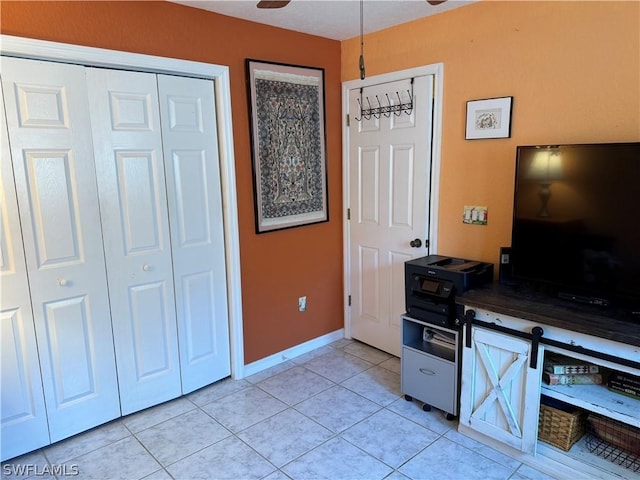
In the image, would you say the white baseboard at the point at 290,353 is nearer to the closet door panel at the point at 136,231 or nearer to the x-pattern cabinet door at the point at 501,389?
the closet door panel at the point at 136,231

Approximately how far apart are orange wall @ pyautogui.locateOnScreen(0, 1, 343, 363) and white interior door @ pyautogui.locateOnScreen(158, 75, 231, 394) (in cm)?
17

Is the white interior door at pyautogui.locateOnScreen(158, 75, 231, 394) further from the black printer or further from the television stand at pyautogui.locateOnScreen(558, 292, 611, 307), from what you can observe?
the television stand at pyautogui.locateOnScreen(558, 292, 611, 307)

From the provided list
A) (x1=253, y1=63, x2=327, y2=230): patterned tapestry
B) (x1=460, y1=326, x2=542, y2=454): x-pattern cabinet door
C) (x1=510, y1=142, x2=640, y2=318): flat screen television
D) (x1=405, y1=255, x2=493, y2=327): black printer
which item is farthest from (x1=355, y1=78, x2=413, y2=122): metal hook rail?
(x1=460, y1=326, x2=542, y2=454): x-pattern cabinet door

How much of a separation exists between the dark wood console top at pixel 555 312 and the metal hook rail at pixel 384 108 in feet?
4.53

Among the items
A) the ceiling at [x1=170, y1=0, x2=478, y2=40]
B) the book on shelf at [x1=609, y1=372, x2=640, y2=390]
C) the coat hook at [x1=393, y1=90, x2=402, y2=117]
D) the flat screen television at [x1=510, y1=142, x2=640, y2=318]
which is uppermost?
the ceiling at [x1=170, y1=0, x2=478, y2=40]

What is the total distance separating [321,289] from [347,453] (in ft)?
4.85

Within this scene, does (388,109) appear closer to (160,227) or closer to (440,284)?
(440,284)

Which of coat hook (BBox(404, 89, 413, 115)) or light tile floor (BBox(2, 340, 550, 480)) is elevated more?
coat hook (BBox(404, 89, 413, 115))

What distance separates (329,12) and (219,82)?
827 millimetres

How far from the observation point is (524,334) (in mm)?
2055

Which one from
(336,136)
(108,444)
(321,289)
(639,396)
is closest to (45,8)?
(336,136)

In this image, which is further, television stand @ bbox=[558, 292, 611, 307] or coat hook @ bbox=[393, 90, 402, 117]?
coat hook @ bbox=[393, 90, 402, 117]

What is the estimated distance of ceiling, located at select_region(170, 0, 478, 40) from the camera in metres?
2.54

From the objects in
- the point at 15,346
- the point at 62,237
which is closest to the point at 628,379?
the point at 62,237
